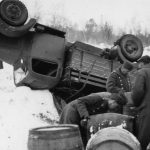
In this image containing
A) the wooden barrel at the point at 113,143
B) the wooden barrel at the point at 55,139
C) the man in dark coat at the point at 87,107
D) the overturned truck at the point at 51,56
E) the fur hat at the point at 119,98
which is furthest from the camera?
the overturned truck at the point at 51,56

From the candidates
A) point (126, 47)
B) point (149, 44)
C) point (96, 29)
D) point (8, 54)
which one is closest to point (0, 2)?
point (8, 54)

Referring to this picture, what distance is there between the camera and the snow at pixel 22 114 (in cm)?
797

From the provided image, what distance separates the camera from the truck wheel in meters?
11.0

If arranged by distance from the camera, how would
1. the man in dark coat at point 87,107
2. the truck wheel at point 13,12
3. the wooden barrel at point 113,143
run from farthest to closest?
the truck wheel at point 13,12
the man in dark coat at point 87,107
the wooden barrel at point 113,143

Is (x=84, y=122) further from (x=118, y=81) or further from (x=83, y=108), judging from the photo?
(x=118, y=81)

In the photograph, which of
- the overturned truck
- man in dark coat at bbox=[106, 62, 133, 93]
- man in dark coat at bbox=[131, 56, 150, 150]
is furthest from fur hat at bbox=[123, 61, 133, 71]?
the overturned truck

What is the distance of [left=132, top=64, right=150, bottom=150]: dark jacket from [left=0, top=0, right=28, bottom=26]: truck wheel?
19.7 ft

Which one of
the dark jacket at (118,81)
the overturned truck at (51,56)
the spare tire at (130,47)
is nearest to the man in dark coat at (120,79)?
the dark jacket at (118,81)

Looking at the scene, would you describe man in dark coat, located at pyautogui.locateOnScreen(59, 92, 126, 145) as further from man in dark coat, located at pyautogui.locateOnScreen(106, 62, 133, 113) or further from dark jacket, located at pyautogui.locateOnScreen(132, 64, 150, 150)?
man in dark coat, located at pyautogui.locateOnScreen(106, 62, 133, 113)

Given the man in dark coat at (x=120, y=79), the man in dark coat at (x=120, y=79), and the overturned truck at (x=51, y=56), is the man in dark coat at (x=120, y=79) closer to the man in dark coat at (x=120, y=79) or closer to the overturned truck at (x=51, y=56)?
the man in dark coat at (x=120, y=79)

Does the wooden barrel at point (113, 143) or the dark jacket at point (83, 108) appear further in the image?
the dark jacket at point (83, 108)

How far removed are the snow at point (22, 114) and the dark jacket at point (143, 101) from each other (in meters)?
2.74

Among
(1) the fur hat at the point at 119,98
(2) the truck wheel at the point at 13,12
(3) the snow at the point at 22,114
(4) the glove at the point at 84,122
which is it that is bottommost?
(3) the snow at the point at 22,114

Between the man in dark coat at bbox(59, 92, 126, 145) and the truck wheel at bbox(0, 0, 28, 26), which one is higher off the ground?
the truck wheel at bbox(0, 0, 28, 26)
